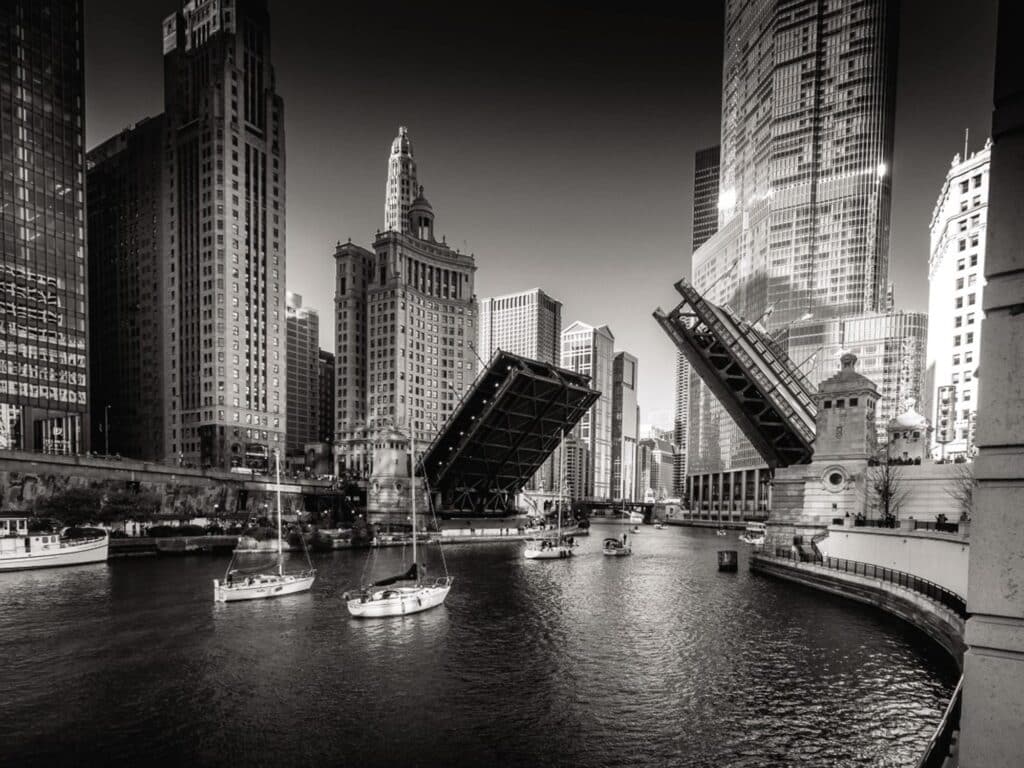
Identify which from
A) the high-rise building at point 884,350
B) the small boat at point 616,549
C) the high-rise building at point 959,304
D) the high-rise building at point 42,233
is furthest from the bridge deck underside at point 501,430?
the high-rise building at point 884,350

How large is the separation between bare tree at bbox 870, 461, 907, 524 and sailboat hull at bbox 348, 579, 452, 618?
27.9m

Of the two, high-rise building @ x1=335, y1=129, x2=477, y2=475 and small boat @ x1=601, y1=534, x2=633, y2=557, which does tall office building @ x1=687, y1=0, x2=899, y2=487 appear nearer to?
high-rise building @ x1=335, y1=129, x2=477, y2=475

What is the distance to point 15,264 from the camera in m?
74.1

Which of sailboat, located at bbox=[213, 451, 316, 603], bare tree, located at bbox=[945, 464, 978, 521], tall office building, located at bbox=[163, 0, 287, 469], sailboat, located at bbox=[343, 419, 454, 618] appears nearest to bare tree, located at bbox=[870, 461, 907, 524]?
bare tree, located at bbox=[945, 464, 978, 521]

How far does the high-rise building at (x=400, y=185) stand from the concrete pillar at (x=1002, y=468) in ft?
508

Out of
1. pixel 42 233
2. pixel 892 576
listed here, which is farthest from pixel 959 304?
pixel 42 233

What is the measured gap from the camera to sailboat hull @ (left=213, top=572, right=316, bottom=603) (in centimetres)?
3058

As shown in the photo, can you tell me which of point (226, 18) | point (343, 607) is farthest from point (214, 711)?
point (226, 18)

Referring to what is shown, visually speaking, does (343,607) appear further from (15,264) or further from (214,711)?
(15,264)

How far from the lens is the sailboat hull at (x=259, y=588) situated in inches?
1204

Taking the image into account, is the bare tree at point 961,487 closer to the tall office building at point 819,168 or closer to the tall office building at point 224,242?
the tall office building at point 819,168

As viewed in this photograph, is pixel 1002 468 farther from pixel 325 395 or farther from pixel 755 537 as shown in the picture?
pixel 325 395

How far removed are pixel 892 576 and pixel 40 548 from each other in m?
52.3

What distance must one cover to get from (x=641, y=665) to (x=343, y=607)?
16.1m
